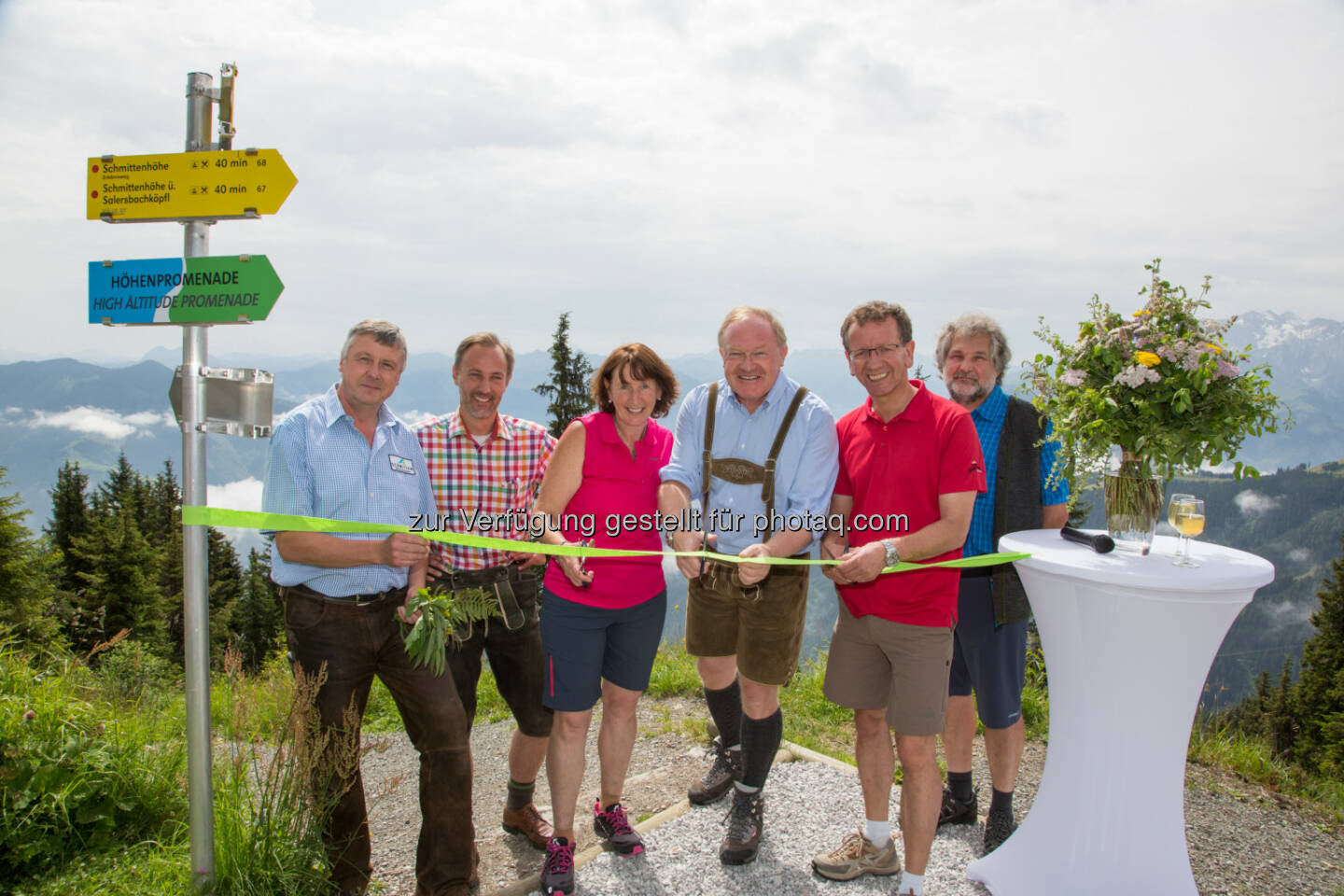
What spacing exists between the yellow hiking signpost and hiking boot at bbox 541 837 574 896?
3035 millimetres

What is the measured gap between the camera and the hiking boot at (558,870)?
362 cm

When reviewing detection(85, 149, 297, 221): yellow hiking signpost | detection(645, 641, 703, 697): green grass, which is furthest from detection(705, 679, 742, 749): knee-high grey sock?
detection(85, 149, 297, 221): yellow hiking signpost

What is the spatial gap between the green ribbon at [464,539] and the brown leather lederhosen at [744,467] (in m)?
0.24

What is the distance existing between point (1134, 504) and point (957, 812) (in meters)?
2.09

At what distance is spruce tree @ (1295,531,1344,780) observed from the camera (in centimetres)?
3534

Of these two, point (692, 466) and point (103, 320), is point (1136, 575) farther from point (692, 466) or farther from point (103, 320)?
point (103, 320)

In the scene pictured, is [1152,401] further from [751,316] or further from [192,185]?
[192,185]

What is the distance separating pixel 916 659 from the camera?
3420 mm

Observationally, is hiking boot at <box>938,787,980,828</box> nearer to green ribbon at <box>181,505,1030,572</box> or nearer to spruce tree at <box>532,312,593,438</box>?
green ribbon at <box>181,505,1030,572</box>

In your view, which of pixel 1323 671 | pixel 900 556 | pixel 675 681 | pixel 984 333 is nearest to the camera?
pixel 900 556

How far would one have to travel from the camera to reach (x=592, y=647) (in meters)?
3.75

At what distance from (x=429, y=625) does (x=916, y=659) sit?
2125 mm

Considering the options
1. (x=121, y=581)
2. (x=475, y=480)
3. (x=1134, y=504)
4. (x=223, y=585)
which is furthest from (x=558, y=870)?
(x=223, y=585)

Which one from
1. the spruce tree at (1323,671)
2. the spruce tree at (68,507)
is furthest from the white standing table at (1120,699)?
the spruce tree at (68,507)
